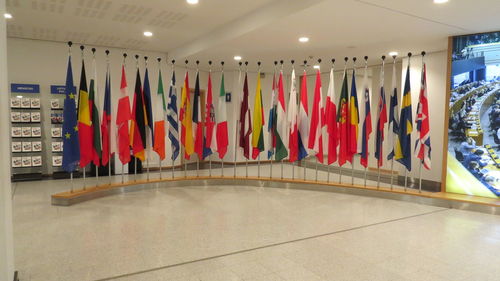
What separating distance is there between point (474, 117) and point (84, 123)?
674 cm

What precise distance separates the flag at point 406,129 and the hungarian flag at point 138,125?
4.81 metres

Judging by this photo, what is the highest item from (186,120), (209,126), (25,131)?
(186,120)

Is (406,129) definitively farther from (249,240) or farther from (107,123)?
(107,123)

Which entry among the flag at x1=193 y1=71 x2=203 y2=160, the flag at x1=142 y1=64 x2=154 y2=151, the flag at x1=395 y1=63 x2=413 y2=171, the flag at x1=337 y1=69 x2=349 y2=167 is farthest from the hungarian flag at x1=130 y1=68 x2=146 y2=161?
the flag at x1=395 y1=63 x2=413 y2=171

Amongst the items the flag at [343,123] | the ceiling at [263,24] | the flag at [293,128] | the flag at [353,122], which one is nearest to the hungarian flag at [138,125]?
the ceiling at [263,24]

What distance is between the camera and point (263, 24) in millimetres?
5461

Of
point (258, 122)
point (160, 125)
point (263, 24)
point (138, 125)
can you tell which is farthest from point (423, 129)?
point (138, 125)

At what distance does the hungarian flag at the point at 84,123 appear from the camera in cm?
564

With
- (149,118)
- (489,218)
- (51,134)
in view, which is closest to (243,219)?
(149,118)

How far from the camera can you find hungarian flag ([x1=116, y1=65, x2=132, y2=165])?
244 inches

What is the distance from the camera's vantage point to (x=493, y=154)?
5652mm

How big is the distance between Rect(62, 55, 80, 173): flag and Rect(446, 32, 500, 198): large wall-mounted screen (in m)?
6.61

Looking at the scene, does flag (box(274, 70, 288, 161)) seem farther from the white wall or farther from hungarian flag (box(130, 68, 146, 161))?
the white wall

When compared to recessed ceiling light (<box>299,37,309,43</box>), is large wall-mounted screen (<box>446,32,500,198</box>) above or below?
below
